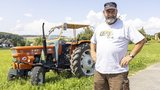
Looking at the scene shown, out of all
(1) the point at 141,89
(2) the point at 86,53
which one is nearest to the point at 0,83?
(2) the point at 86,53

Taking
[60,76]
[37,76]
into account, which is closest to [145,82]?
[60,76]

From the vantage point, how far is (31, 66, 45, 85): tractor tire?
31.4 feet

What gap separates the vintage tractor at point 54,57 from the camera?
10508 mm

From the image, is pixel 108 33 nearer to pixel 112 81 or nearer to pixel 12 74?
pixel 112 81

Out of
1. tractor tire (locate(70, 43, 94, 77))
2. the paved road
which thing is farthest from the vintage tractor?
the paved road

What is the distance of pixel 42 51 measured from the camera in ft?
35.2

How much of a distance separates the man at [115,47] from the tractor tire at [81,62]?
18.7ft

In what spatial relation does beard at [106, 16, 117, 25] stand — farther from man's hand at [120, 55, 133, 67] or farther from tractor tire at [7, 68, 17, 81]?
tractor tire at [7, 68, 17, 81]

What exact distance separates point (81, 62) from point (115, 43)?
6170 millimetres

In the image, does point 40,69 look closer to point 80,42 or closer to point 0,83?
point 0,83

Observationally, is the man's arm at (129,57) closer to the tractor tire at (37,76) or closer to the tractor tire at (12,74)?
the tractor tire at (37,76)

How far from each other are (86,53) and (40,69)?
6.30 feet

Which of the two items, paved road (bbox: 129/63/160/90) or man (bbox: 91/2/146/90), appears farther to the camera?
paved road (bbox: 129/63/160/90)

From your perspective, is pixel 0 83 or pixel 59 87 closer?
pixel 59 87
